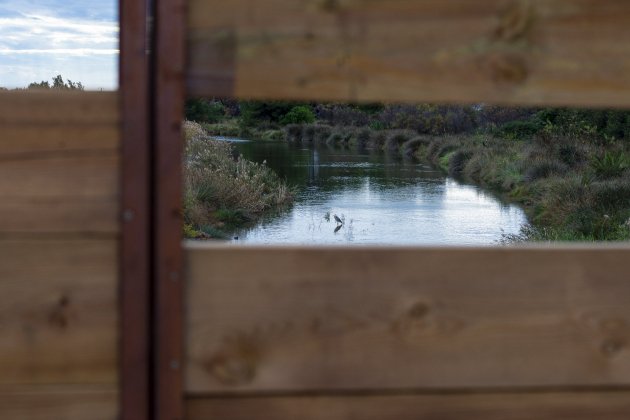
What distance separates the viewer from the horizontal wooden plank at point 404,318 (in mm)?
1533

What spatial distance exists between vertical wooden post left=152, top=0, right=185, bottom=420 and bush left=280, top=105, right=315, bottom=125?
40.0m

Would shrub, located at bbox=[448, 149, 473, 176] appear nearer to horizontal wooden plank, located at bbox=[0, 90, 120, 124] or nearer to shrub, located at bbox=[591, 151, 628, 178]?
shrub, located at bbox=[591, 151, 628, 178]

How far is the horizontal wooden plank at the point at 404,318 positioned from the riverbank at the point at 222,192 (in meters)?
11.3

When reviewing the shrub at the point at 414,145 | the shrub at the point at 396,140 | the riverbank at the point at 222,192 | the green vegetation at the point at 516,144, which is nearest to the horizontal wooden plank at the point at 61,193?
the green vegetation at the point at 516,144

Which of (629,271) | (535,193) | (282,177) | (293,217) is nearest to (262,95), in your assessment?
(629,271)

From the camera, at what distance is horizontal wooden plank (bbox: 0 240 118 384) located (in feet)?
4.97

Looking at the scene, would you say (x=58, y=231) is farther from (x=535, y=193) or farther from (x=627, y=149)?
(x=627, y=149)

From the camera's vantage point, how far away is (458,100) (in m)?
1.58

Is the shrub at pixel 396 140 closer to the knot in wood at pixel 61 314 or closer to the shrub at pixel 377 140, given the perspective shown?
the shrub at pixel 377 140

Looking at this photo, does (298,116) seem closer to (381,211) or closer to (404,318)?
(381,211)

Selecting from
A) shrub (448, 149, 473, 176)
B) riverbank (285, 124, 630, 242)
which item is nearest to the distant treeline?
riverbank (285, 124, 630, 242)

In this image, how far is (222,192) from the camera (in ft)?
54.4

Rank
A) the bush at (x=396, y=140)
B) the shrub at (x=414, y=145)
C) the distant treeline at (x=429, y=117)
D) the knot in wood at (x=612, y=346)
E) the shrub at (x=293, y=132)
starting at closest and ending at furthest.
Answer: the knot in wood at (x=612, y=346) → the distant treeline at (x=429, y=117) → the shrub at (x=414, y=145) → the bush at (x=396, y=140) → the shrub at (x=293, y=132)

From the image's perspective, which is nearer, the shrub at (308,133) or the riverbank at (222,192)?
the riverbank at (222,192)
